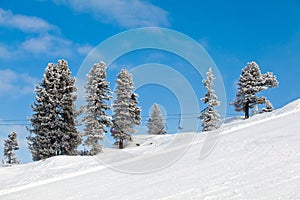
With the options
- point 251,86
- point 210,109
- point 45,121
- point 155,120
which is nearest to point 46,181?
point 45,121

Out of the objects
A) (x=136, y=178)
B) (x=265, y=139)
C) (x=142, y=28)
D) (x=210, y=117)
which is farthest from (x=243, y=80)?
(x=136, y=178)

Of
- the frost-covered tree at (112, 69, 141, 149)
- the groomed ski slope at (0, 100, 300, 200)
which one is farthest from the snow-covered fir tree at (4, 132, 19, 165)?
the groomed ski slope at (0, 100, 300, 200)

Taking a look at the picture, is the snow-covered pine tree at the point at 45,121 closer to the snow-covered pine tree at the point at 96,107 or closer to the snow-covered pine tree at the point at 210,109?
the snow-covered pine tree at the point at 96,107

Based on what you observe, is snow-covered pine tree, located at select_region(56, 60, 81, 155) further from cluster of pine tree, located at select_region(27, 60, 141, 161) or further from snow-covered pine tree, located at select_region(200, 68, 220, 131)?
snow-covered pine tree, located at select_region(200, 68, 220, 131)

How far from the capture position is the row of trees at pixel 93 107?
1225 inches

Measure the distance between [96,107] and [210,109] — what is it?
674 inches

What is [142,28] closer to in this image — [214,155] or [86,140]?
[214,155]

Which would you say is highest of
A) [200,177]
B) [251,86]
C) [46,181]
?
[251,86]

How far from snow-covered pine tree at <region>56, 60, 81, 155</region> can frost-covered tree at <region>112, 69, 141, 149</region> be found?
7.58m

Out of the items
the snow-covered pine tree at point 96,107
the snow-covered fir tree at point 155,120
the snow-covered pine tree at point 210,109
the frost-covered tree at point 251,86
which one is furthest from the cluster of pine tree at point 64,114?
the snow-covered fir tree at point 155,120

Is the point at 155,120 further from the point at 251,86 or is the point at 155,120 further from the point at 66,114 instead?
the point at 66,114

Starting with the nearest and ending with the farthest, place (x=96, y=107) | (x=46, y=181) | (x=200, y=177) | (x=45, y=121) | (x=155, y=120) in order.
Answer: (x=200, y=177) → (x=46, y=181) → (x=45, y=121) → (x=96, y=107) → (x=155, y=120)

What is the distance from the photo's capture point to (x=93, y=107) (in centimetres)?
3494

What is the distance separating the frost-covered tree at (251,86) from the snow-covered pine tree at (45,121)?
26670 mm
